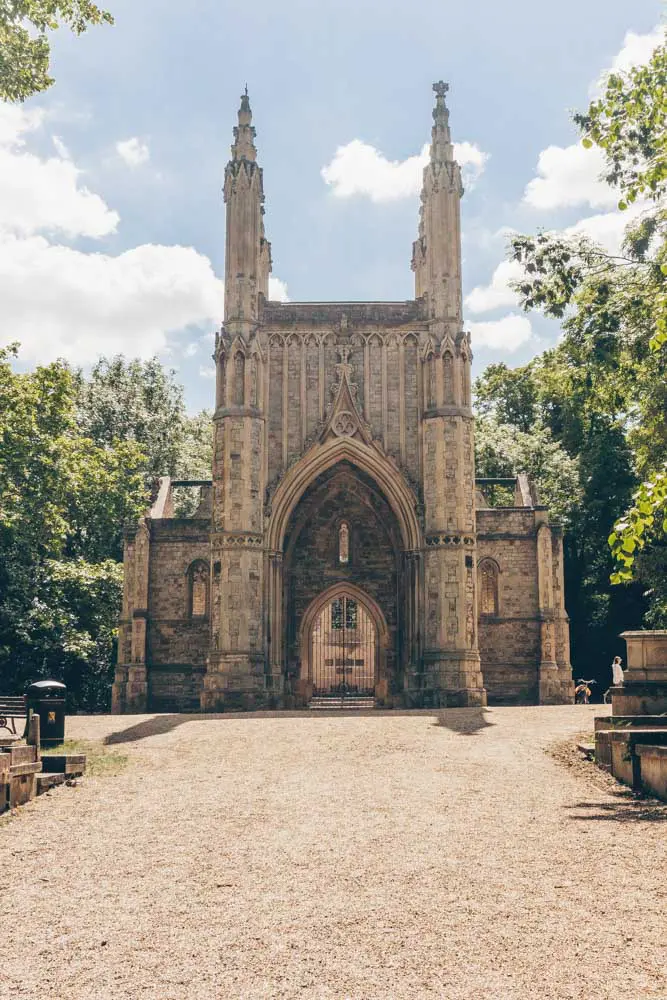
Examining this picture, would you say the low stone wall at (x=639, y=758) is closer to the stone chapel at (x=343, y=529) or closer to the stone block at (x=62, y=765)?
the stone block at (x=62, y=765)

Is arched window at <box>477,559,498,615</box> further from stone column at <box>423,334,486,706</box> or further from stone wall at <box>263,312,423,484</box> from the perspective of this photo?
stone wall at <box>263,312,423,484</box>

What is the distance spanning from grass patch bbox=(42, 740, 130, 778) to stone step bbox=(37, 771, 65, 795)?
722 mm

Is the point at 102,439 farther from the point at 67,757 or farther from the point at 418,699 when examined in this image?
the point at 67,757

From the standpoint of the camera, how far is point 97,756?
46.9ft

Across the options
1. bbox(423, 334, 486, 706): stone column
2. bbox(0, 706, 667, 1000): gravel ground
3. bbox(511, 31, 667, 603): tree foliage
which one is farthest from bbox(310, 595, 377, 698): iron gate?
bbox(0, 706, 667, 1000): gravel ground

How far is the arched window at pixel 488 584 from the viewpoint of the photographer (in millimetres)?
28391

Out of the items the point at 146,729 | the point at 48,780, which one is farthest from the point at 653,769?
the point at 146,729

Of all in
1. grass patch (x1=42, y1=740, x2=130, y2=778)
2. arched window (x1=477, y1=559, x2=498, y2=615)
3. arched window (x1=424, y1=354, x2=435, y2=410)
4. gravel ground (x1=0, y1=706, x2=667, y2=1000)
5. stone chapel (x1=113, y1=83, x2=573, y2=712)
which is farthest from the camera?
arched window (x1=477, y1=559, x2=498, y2=615)

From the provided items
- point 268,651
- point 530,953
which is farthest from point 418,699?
point 530,953

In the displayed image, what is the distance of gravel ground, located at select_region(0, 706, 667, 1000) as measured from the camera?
17.0 ft

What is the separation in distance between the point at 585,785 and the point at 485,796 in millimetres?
1403

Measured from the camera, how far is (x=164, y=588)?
28.2m

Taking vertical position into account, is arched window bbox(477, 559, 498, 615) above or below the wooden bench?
above

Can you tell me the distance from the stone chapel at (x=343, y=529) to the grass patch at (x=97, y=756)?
940 centimetres
